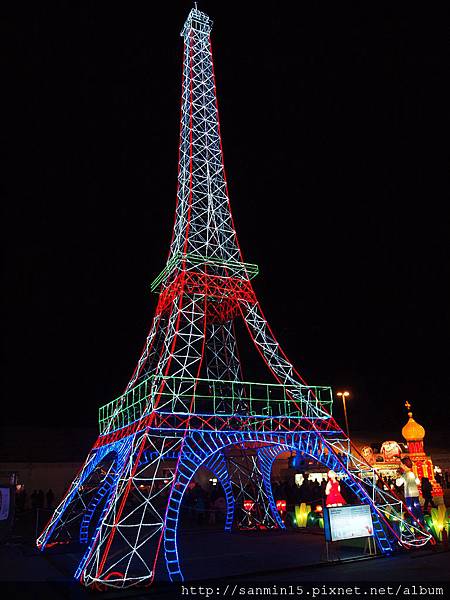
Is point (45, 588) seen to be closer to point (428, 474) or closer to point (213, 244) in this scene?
point (213, 244)

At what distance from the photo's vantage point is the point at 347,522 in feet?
41.8

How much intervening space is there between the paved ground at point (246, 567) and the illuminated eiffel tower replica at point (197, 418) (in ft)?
2.12

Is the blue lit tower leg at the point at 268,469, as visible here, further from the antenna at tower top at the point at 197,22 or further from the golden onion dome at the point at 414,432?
the antenna at tower top at the point at 197,22

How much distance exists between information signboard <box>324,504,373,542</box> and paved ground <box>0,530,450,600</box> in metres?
0.71

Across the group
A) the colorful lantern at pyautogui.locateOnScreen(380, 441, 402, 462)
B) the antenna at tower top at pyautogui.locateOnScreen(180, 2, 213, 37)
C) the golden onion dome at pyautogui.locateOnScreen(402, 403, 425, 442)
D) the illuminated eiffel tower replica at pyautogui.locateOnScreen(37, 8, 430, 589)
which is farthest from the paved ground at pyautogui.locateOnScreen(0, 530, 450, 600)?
the antenna at tower top at pyautogui.locateOnScreen(180, 2, 213, 37)

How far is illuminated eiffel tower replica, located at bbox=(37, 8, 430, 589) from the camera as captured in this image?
12.6 meters

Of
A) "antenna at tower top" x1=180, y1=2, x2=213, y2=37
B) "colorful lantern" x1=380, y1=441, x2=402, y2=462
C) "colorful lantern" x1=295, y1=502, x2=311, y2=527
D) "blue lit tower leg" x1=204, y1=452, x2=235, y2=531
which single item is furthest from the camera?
"colorful lantern" x1=380, y1=441, x2=402, y2=462

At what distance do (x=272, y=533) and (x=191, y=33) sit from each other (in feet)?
80.2

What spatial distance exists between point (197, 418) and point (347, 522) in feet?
16.4

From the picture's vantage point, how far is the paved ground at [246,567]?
10.7 meters

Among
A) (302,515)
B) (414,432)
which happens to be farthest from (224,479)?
(414,432)

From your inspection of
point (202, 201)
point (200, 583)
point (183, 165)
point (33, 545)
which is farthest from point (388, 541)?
point (183, 165)

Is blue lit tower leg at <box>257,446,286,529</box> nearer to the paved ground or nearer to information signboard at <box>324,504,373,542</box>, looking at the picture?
the paved ground

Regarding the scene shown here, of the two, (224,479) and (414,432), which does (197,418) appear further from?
(414,432)
